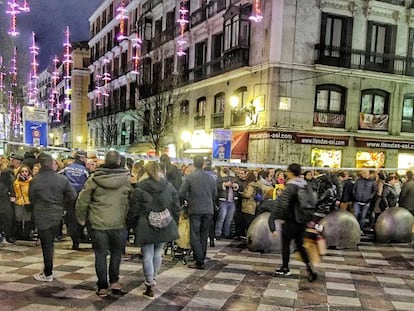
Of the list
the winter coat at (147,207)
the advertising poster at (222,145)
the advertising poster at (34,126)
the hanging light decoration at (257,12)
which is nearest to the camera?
the winter coat at (147,207)

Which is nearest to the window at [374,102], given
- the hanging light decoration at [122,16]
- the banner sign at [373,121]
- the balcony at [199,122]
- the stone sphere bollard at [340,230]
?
the banner sign at [373,121]

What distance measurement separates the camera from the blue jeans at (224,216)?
10383mm

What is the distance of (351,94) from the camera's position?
22172 millimetres

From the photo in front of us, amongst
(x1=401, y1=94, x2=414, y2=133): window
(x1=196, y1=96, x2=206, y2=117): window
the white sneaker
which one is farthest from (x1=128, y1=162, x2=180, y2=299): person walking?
(x1=196, y1=96, x2=206, y2=117): window

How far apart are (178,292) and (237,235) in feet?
15.5

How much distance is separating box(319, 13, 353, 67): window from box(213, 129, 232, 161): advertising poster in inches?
357

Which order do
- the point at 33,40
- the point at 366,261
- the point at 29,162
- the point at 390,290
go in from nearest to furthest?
the point at 390,290 < the point at 366,261 < the point at 29,162 < the point at 33,40

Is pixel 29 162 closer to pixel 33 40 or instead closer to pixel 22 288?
pixel 22 288

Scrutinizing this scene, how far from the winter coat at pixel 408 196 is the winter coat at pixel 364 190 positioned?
77 cm

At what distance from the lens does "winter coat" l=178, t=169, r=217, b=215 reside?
7609mm

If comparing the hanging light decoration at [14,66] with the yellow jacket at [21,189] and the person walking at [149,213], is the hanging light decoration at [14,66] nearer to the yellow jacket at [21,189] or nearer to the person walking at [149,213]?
the yellow jacket at [21,189]

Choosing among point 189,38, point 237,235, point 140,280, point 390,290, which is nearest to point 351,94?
point 189,38

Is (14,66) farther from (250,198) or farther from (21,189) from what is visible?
(250,198)

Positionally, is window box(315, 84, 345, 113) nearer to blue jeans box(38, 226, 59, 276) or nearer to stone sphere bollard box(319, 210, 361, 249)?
stone sphere bollard box(319, 210, 361, 249)
